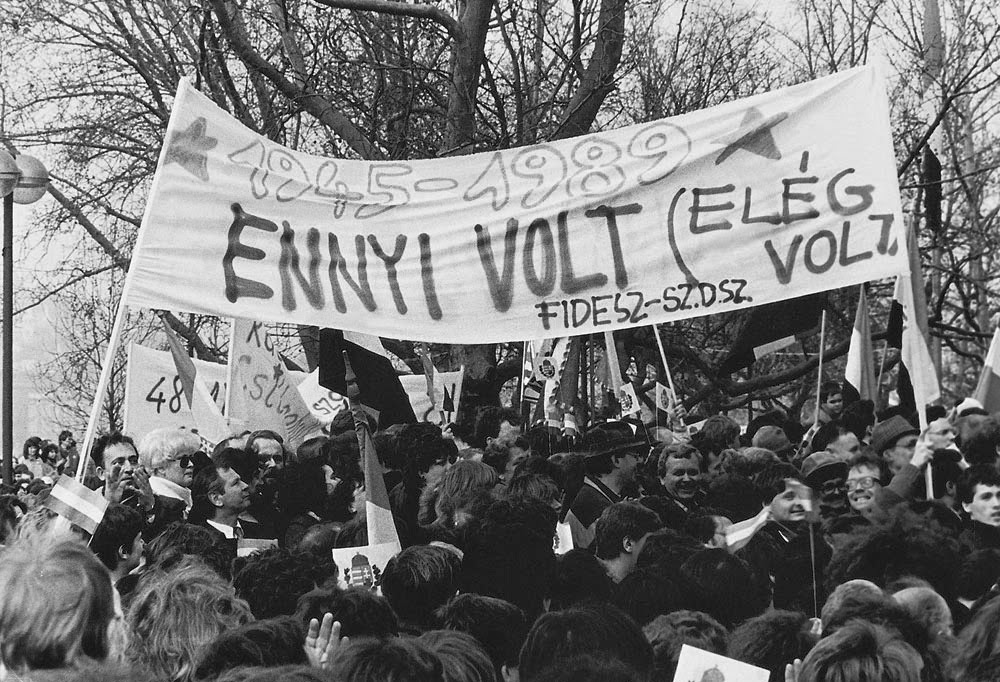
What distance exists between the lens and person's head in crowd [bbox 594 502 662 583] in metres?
5.32

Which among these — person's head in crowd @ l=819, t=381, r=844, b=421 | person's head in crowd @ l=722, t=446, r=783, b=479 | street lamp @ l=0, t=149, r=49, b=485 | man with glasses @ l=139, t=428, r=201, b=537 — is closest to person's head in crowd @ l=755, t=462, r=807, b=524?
person's head in crowd @ l=722, t=446, r=783, b=479

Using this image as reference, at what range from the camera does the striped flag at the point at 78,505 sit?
5.08 meters

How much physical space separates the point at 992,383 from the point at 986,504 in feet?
9.83

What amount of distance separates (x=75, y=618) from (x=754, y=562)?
3.04 meters

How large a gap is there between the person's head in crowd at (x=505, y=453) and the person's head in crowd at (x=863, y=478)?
2.25 m

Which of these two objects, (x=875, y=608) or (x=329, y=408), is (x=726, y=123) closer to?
(x=875, y=608)

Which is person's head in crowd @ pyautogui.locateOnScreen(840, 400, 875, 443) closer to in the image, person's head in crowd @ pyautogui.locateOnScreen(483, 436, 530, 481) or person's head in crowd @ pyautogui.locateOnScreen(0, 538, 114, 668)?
person's head in crowd @ pyautogui.locateOnScreen(483, 436, 530, 481)

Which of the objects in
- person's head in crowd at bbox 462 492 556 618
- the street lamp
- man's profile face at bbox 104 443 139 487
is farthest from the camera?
the street lamp

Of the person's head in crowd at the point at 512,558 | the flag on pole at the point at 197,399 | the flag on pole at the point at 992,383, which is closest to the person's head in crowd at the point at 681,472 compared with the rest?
the flag on pole at the point at 992,383

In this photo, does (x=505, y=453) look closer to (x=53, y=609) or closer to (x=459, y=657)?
(x=459, y=657)

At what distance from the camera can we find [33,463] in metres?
18.0

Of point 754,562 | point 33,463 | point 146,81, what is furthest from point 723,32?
point 754,562

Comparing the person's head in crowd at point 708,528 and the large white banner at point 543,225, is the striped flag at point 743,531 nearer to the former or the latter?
the person's head in crowd at point 708,528

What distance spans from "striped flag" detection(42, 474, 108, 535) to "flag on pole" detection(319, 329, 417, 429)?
1849mm
